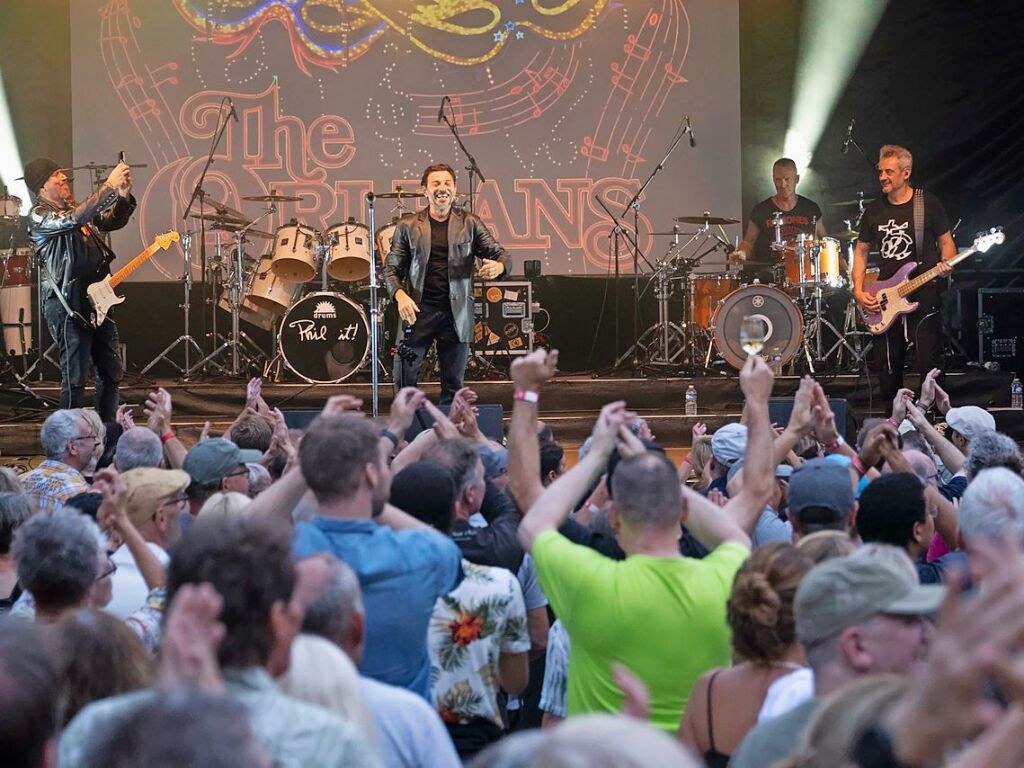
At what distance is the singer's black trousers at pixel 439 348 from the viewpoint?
10.0m

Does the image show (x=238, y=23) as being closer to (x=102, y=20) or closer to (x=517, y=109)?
(x=102, y=20)

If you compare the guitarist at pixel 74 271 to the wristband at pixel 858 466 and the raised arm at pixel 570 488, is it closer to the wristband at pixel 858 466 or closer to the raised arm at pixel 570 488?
the wristband at pixel 858 466

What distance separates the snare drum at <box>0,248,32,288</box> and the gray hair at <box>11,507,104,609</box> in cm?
1105

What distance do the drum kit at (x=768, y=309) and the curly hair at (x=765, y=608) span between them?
9168 millimetres

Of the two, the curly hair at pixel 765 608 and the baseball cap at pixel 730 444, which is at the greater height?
the baseball cap at pixel 730 444

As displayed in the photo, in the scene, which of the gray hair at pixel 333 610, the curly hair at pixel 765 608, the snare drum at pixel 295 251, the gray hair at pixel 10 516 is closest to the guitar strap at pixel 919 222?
the snare drum at pixel 295 251

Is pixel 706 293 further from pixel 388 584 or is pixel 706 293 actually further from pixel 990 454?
pixel 388 584

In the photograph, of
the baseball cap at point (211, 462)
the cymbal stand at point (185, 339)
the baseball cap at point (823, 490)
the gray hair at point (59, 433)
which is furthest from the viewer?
the cymbal stand at point (185, 339)

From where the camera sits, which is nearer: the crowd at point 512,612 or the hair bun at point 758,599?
the crowd at point 512,612

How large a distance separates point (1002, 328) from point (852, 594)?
11279 mm

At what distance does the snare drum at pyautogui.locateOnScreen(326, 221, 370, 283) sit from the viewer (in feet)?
43.3

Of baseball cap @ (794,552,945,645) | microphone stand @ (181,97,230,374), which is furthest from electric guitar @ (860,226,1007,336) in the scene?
baseball cap @ (794,552,945,645)

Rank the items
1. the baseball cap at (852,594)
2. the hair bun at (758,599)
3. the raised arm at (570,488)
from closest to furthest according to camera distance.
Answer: the baseball cap at (852,594) → the hair bun at (758,599) → the raised arm at (570,488)

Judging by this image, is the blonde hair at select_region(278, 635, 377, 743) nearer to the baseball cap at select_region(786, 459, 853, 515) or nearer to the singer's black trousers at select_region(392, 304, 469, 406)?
Result: the baseball cap at select_region(786, 459, 853, 515)
